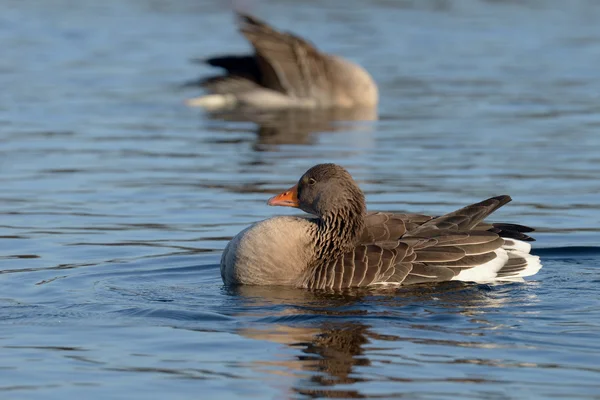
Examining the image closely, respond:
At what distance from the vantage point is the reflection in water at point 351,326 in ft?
25.7

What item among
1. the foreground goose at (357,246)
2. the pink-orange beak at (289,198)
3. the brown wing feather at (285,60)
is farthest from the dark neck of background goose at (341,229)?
the brown wing feather at (285,60)

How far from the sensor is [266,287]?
10.2 metres

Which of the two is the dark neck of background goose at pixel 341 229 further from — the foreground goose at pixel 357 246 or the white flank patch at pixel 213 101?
the white flank patch at pixel 213 101

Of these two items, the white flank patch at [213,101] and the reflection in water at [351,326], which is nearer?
the reflection in water at [351,326]

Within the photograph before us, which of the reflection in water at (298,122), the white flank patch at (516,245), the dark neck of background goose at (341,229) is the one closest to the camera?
the dark neck of background goose at (341,229)

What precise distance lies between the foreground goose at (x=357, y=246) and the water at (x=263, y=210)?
19 centimetres

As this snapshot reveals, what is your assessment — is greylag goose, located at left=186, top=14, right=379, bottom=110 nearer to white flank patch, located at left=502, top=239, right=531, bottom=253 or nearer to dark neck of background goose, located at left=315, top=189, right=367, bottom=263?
white flank patch, located at left=502, top=239, right=531, bottom=253

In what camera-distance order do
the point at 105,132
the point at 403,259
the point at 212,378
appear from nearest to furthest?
the point at 212,378
the point at 403,259
the point at 105,132

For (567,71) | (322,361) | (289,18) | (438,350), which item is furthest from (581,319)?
(289,18)

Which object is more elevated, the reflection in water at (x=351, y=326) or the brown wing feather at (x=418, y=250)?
the brown wing feather at (x=418, y=250)

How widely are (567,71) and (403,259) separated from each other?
15.8 metres

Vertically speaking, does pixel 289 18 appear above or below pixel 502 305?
above

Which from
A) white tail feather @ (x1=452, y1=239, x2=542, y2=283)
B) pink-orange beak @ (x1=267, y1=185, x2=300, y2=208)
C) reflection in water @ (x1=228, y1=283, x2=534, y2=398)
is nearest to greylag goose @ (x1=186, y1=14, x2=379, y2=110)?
pink-orange beak @ (x1=267, y1=185, x2=300, y2=208)

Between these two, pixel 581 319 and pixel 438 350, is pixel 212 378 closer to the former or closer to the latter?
pixel 438 350
